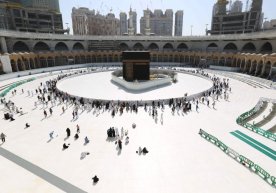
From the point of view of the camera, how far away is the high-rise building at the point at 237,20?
267ft

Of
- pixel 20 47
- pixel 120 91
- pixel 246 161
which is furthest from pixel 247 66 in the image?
pixel 20 47

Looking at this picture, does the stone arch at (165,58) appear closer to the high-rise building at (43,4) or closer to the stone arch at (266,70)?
the stone arch at (266,70)

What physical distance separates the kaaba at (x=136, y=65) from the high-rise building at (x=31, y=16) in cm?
6906

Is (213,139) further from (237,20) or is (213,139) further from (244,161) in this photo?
(237,20)

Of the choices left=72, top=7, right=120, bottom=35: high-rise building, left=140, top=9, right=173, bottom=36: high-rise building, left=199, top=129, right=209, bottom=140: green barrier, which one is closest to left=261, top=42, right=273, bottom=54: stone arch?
left=199, top=129, right=209, bottom=140: green barrier

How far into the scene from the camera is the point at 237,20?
85688 mm

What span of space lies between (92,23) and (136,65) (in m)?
95.5

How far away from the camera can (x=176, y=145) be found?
1527 cm

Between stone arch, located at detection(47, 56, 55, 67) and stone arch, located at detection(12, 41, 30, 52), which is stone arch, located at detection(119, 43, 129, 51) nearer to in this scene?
stone arch, located at detection(47, 56, 55, 67)


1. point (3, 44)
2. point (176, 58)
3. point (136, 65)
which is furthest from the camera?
point (176, 58)

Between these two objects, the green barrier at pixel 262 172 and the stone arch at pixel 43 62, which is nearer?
the green barrier at pixel 262 172

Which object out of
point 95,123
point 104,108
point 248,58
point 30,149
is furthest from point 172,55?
point 30,149

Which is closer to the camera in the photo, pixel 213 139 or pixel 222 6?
pixel 213 139

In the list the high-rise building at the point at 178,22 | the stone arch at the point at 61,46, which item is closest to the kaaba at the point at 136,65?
the stone arch at the point at 61,46
